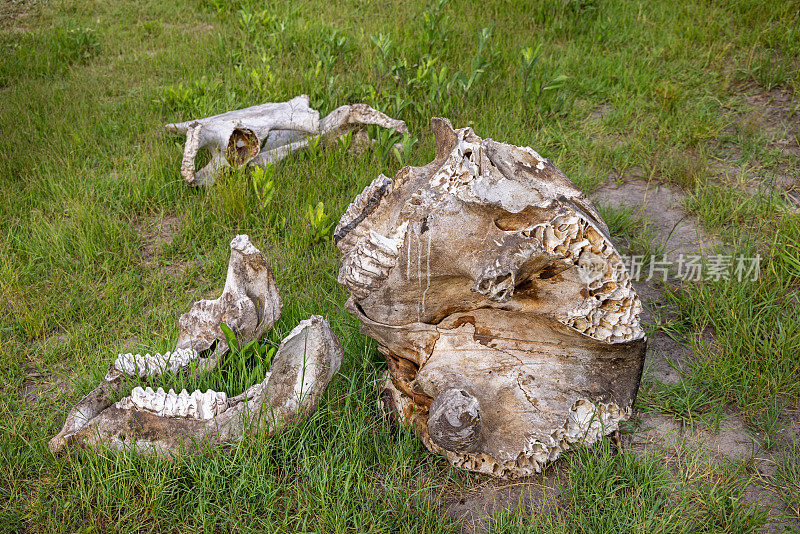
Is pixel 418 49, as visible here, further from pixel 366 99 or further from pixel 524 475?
pixel 524 475

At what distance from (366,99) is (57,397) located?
3.42 meters

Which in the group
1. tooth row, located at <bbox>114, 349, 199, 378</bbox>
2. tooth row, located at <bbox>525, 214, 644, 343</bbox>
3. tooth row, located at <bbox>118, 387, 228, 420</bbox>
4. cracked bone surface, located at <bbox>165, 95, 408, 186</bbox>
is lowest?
tooth row, located at <bbox>114, 349, 199, 378</bbox>

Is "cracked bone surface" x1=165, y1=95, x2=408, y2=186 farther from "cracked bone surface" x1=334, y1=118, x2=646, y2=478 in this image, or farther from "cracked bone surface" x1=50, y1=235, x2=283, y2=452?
"cracked bone surface" x1=334, y1=118, x2=646, y2=478

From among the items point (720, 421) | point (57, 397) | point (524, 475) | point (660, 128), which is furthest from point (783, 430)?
point (57, 397)

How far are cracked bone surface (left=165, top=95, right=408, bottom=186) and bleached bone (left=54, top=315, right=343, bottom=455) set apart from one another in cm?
224

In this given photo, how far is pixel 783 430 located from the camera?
279 cm

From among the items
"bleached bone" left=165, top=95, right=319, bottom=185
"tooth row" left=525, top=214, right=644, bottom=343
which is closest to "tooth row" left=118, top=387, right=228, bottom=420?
"tooth row" left=525, top=214, right=644, bottom=343

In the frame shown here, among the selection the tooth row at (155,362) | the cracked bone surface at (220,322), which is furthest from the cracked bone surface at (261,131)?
the tooth row at (155,362)

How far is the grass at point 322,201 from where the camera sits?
2.46 meters

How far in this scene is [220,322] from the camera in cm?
295

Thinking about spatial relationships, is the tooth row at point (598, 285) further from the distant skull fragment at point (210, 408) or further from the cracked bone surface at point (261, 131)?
the cracked bone surface at point (261, 131)

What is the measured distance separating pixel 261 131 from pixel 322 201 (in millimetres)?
771

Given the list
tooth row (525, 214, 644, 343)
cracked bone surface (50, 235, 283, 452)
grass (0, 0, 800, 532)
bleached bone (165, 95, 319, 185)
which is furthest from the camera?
bleached bone (165, 95, 319, 185)

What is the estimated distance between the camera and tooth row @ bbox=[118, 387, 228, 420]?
256 centimetres
